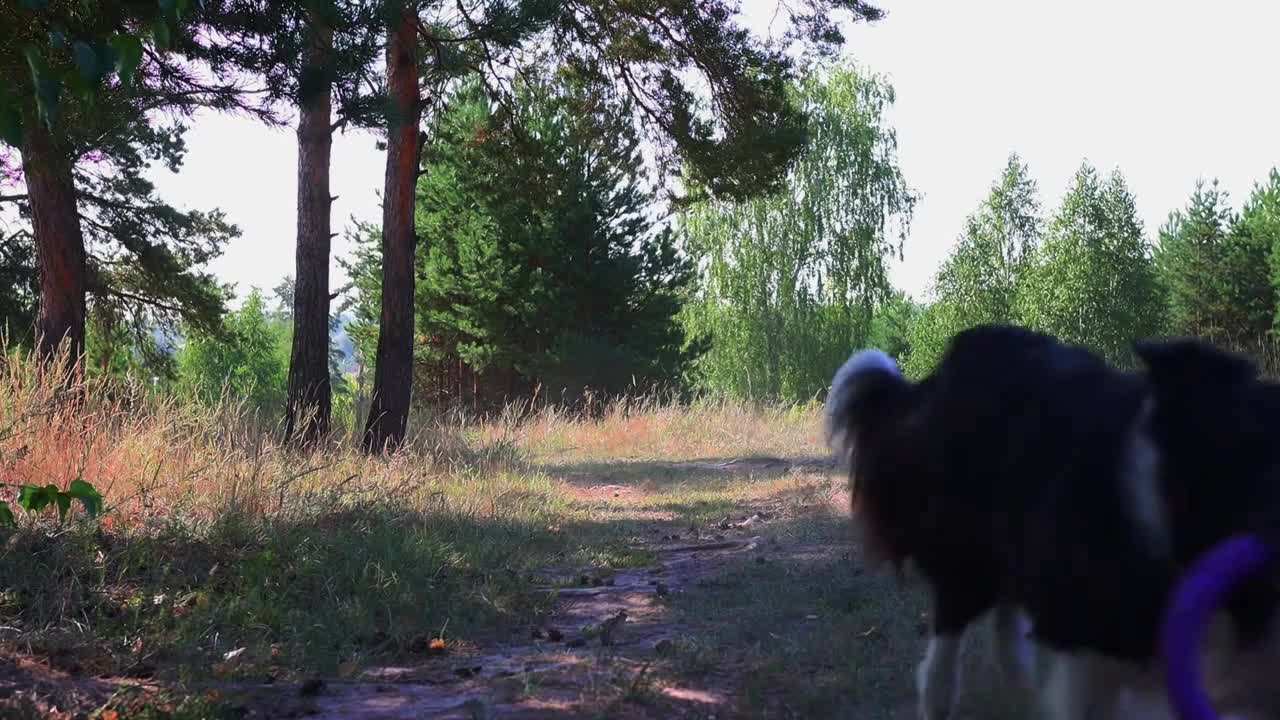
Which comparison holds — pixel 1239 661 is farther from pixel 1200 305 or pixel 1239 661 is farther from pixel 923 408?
pixel 1200 305

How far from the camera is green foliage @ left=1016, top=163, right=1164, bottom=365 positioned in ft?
162

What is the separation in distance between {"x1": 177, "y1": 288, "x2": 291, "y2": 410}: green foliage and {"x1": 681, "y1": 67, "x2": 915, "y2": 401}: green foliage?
51.3ft

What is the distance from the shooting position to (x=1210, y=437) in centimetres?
250

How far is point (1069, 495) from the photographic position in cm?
271

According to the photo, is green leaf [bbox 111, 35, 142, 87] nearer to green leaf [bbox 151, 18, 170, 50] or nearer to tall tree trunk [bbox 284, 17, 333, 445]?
green leaf [bbox 151, 18, 170, 50]

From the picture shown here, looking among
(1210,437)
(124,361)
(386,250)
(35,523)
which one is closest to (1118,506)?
(1210,437)

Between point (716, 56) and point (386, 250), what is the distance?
16.8 ft

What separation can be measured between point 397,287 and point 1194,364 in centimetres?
1091

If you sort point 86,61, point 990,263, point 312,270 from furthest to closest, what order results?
point 990,263, point 312,270, point 86,61

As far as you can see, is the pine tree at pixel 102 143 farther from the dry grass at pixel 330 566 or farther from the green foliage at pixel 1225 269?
the green foliage at pixel 1225 269

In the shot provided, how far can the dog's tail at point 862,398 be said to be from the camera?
3.92 m

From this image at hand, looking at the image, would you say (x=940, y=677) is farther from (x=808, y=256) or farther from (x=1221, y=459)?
(x=808, y=256)

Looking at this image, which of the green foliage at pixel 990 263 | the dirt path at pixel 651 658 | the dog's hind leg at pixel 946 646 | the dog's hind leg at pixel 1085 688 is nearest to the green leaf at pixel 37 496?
the dirt path at pixel 651 658

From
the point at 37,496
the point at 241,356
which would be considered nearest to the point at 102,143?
the point at 37,496
